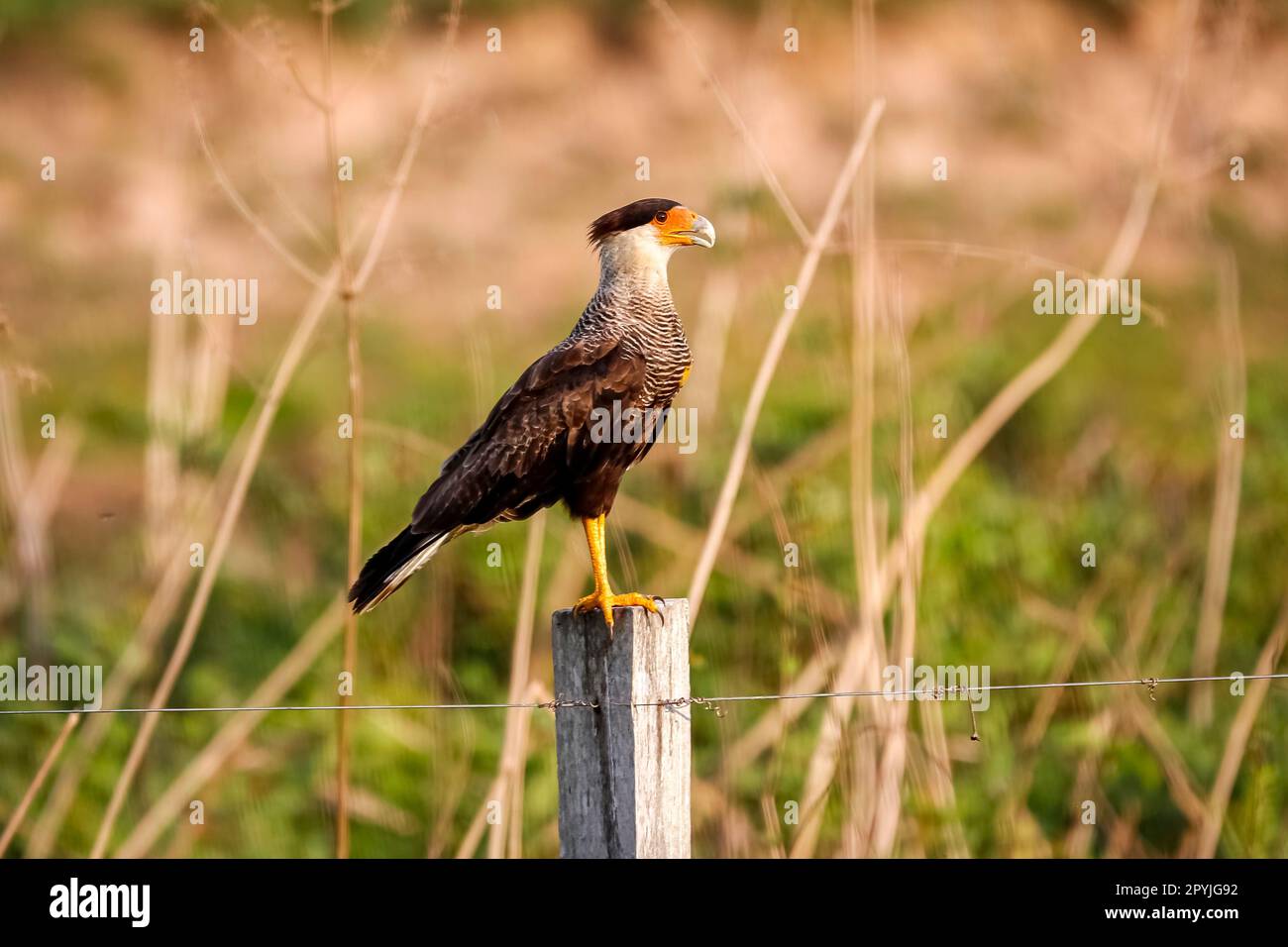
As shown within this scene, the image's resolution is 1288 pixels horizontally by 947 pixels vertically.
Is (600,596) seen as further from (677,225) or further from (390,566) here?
(677,225)

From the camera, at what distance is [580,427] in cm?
418

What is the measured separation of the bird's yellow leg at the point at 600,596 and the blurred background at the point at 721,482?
16 cm

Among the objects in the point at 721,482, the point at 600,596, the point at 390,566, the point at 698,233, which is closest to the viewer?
the point at 600,596

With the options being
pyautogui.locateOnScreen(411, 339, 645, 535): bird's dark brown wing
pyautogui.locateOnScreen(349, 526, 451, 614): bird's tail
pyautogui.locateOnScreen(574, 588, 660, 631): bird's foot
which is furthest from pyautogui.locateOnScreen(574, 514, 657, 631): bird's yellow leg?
pyautogui.locateOnScreen(349, 526, 451, 614): bird's tail

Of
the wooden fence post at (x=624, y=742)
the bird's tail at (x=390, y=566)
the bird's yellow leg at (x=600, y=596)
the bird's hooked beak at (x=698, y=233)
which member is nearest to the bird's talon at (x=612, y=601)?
the bird's yellow leg at (x=600, y=596)

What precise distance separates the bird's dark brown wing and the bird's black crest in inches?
16.6

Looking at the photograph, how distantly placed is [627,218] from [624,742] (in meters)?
1.94

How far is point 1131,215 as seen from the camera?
4582mm

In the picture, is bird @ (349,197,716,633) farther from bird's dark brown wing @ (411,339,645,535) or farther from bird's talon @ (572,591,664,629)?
bird's talon @ (572,591,664,629)

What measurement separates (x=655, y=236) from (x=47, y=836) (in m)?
2.71

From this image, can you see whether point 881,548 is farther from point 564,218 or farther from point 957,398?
point 564,218

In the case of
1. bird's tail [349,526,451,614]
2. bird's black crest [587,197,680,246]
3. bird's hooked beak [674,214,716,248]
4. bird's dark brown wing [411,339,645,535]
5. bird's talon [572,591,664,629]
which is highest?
bird's black crest [587,197,680,246]

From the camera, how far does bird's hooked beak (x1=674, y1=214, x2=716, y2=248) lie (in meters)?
4.44

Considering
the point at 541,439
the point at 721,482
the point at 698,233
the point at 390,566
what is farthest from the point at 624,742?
the point at 721,482
